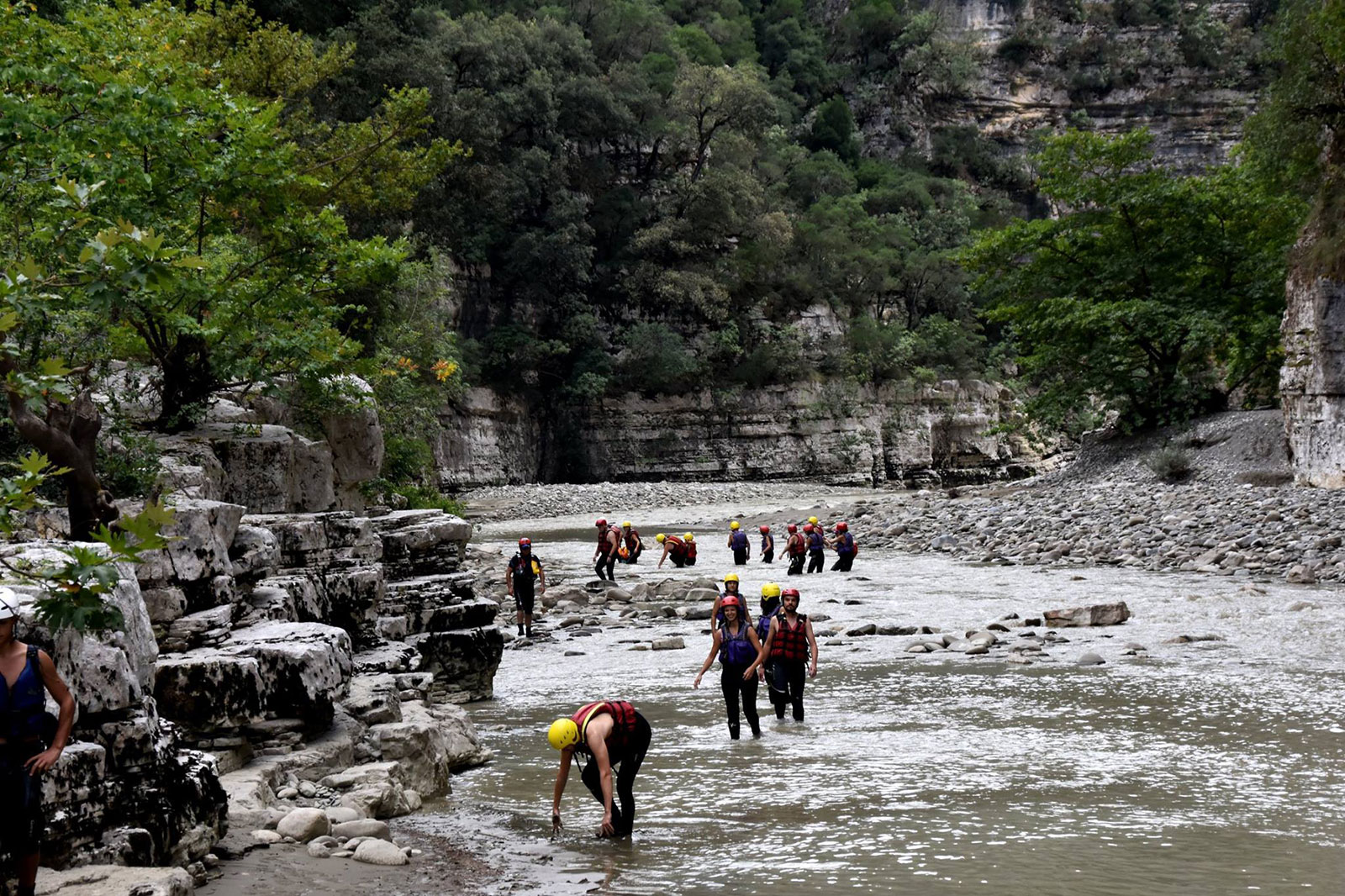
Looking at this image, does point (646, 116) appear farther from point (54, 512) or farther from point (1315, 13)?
point (54, 512)

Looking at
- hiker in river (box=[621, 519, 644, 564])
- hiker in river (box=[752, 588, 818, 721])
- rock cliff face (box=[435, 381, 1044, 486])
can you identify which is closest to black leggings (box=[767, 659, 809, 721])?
hiker in river (box=[752, 588, 818, 721])

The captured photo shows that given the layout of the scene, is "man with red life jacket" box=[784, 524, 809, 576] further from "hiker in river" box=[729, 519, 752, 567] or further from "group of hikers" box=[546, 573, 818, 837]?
"group of hikers" box=[546, 573, 818, 837]

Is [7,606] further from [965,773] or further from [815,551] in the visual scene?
Result: [815,551]

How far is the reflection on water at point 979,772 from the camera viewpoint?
6.32 metres

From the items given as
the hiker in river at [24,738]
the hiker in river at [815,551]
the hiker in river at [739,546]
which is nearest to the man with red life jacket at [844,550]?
the hiker in river at [815,551]

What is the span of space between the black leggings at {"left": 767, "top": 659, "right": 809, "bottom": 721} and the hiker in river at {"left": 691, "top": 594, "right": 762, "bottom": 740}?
78cm

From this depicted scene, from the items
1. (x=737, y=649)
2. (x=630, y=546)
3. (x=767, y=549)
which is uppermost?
(x=737, y=649)

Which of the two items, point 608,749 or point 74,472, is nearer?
point 608,749

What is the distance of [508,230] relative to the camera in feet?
193

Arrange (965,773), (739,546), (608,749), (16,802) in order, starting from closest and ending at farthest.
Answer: (16,802) → (608,749) → (965,773) → (739,546)

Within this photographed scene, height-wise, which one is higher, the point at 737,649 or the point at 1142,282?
the point at 1142,282

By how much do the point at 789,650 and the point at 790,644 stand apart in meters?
0.08

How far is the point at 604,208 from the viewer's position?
62531 mm

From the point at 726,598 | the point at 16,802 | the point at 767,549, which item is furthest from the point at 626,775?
the point at 767,549
